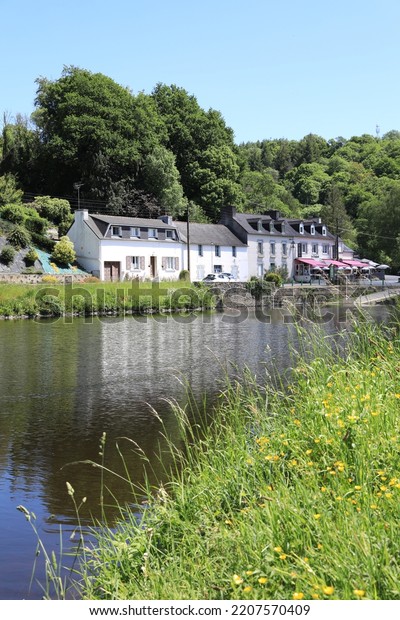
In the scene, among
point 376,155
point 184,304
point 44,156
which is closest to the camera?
point 184,304

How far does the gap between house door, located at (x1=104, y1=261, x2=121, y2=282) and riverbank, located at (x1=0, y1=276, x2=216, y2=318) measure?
752 cm

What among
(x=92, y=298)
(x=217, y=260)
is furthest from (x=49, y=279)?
(x=217, y=260)

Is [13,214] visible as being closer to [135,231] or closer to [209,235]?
[135,231]

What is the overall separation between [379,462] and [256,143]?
549 feet

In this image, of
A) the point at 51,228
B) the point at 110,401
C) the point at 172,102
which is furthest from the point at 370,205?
the point at 110,401

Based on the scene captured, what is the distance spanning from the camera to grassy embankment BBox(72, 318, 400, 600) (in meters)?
4.32

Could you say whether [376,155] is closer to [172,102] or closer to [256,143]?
[256,143]

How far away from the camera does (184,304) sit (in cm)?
4925

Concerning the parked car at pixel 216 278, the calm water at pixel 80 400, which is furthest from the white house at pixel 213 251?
the calm water at pixel 80 400

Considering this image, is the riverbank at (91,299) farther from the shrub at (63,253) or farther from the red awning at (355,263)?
the red awning at (355,263)

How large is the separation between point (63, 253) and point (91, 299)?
36.1 feet

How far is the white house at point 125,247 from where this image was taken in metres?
55.2

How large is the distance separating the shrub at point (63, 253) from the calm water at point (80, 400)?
62.3 ft

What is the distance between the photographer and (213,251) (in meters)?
64.9
